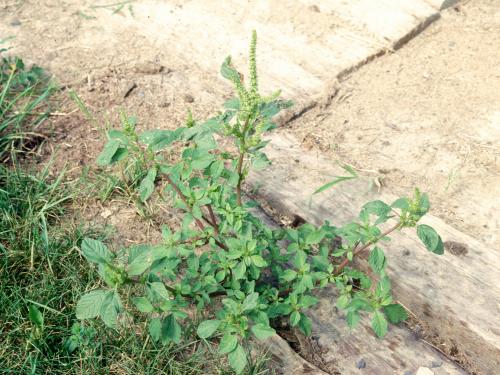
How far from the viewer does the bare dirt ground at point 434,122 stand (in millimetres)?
2863

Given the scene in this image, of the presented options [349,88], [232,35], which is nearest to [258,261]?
[349,88]

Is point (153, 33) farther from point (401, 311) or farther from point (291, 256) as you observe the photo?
point (401, 311)

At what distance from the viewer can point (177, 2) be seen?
4.00 meters

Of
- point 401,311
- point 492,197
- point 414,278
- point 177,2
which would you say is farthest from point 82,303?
point 177,2

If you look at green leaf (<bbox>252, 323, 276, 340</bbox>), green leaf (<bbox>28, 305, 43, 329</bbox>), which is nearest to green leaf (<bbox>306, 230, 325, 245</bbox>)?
green leaf (<bbox>252, 323, 276, 340</bbox>)

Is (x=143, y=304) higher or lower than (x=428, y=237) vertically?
lower

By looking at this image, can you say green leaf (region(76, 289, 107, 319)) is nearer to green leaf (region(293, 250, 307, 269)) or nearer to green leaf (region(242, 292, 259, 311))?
green leaf (region(242, 292, 259, 311))

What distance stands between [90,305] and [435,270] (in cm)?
137

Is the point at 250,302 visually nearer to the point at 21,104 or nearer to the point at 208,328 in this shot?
the point at 208,328

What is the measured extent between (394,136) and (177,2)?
1715mm

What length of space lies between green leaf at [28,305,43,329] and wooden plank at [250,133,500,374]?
1.08 m

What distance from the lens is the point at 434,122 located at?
322 centimetres

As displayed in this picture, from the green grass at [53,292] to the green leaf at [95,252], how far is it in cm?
47

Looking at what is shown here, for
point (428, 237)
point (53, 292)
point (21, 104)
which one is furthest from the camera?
point (21, 104)
